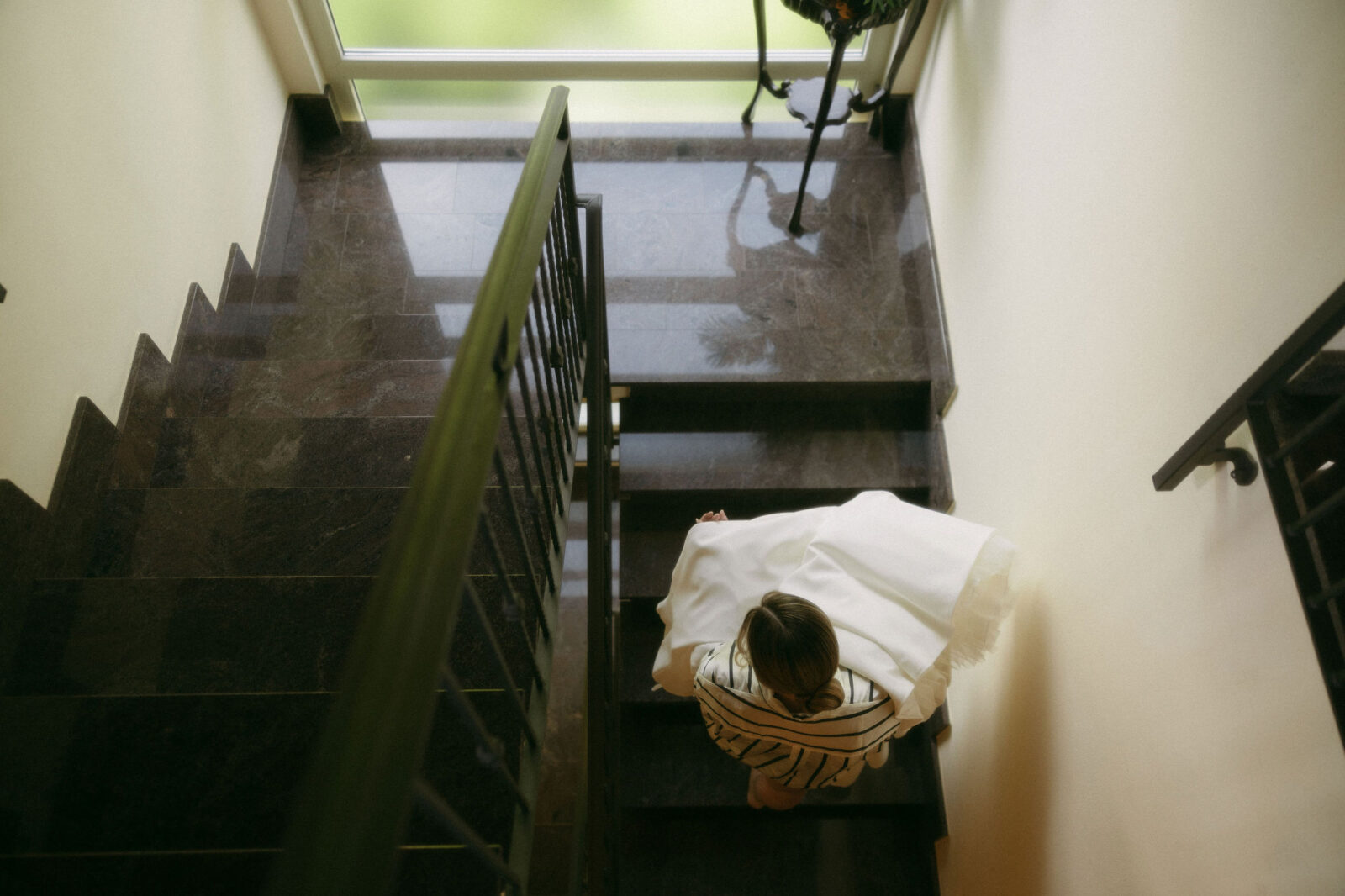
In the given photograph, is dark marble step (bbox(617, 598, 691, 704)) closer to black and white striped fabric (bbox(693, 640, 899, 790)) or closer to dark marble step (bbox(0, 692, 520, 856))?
black and white striped fabric (bbox(693, 640, 899, 790))

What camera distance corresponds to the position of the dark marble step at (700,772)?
2.77m

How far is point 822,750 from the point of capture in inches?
73.8

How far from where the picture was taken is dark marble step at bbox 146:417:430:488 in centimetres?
253

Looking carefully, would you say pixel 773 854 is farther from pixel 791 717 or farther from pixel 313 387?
pixel 313 387

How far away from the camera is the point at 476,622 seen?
130 centimetres

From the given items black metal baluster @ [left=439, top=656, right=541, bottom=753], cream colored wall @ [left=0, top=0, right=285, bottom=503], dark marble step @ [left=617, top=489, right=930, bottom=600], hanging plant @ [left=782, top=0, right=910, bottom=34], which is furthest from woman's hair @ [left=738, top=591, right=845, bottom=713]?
hanging plant @ [left=782, top=0, right=910, bottom=34]

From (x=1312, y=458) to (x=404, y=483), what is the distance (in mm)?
2167

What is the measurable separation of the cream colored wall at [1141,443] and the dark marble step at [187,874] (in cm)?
135

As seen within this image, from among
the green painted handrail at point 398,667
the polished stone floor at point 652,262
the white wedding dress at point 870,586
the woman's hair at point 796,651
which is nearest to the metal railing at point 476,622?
the green painted handrail at point 398,667

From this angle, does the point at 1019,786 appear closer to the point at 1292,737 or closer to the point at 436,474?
the point at 1292,737

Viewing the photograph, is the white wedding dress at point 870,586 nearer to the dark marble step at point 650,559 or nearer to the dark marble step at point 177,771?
the dark marble step at point 177,771

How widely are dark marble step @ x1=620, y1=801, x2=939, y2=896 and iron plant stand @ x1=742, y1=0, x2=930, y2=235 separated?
2.42 metres

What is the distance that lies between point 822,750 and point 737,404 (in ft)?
5.44

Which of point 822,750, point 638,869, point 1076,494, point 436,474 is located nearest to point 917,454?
point 1076,494
